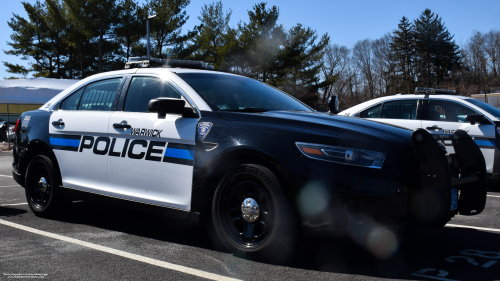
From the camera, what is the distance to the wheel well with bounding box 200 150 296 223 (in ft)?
11.4

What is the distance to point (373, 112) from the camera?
865 cm

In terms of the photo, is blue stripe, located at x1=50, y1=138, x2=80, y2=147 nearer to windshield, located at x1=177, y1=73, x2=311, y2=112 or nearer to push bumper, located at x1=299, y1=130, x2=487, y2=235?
windshield, located at x1=177, y1=73, x2=311, y2=112

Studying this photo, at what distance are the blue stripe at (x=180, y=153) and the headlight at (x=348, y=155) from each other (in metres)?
1.07

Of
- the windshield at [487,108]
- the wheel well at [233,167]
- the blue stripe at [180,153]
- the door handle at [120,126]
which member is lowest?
the wheel well at [233,167]

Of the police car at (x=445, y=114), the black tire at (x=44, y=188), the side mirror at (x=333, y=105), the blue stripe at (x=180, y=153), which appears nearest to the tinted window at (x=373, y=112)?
the police car at (x=445, y=114)

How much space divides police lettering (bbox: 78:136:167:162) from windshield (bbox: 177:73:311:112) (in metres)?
0.62

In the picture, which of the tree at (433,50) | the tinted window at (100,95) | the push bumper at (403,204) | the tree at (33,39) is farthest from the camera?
the tree at (433,50)

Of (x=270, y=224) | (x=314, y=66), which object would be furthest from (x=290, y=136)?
(x=314, y=66)

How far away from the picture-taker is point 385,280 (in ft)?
10.5

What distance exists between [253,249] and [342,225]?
2.44ft

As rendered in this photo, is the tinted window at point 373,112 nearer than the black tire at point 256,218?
No

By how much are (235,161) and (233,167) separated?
0.06 m

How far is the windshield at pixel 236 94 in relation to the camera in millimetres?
4293

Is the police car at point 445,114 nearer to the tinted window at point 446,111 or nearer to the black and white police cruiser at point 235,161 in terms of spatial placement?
the tinted window at point 446,111
